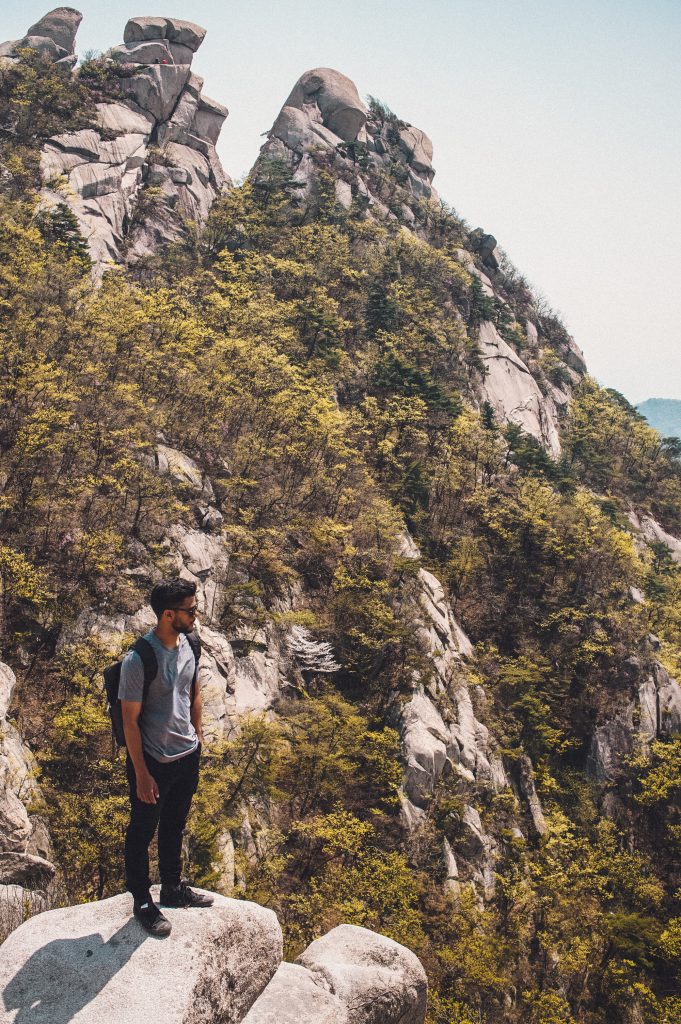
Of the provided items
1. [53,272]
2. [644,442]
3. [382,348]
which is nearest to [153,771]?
[53,272]

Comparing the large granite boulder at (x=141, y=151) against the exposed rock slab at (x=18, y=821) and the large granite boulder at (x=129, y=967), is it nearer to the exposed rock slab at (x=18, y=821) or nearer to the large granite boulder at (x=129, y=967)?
the exposed rock slab at (x=18, y=821)

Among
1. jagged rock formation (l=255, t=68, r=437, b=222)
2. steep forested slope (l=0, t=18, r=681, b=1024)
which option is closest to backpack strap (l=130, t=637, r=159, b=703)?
steep forested slope (l=0, t=18, r=681, b=1024)

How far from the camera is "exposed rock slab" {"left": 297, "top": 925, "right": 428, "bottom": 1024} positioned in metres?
5.03

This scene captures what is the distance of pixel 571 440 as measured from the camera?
42.8m

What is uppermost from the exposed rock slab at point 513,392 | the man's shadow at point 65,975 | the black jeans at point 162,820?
the exposed rock slab at point 513,392

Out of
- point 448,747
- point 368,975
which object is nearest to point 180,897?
point 368,975

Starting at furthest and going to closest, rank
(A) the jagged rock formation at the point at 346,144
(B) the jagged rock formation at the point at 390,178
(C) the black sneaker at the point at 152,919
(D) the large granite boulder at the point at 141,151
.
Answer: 1. (A) the jagged rock formation at the point at 346,144
2. (B) the jagged rock formation at the point at 390,178
3. (D) the large granite boulder at the point at 141,151
4. (C) the black sneaker at the point at 152,919

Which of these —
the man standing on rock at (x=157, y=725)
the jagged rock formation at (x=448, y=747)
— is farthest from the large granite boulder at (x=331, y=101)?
the man standing on rock at (x=157, y=725)

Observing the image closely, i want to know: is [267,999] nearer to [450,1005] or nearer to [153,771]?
[153,771]

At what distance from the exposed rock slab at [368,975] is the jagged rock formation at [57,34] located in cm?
5843

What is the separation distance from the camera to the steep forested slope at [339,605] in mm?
11844

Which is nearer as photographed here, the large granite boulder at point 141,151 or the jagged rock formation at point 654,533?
the large granite boulder at point 141,151

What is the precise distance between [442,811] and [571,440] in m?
32.7

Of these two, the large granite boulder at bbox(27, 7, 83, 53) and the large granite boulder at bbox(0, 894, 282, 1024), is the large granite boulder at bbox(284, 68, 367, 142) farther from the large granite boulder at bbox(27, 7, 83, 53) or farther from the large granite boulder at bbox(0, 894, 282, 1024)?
the large granite boulder at bbox(0, 894, 282, 1024)
